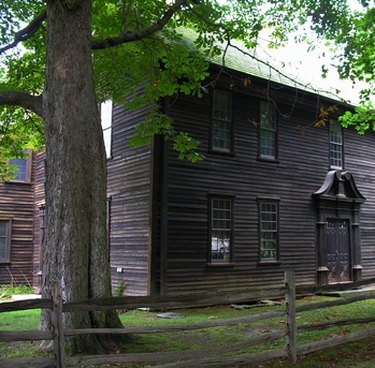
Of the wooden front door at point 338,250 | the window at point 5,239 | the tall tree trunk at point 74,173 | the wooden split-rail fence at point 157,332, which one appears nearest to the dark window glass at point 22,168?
the window at point 5,239

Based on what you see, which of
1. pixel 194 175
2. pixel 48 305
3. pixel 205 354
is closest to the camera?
pixel 48 305

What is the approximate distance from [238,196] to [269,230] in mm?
1925

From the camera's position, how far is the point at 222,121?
53.3ft

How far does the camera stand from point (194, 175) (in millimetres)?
15125

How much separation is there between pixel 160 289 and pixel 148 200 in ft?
8.50

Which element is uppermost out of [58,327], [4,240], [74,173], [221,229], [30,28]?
[30,28]

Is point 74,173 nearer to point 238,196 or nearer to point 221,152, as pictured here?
point 221,152

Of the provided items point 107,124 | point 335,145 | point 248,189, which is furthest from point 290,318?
point 335,145

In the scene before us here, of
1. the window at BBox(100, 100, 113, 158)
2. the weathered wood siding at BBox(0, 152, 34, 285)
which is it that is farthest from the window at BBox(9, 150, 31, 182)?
the window at BBox(100, 100, 113, 158)

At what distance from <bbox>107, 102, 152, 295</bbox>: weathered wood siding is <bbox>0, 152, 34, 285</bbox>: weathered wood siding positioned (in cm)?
755

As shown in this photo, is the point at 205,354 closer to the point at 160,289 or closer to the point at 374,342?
the point at 374,342

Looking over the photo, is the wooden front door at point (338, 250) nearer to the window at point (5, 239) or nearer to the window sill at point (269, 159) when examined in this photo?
the window sill at point (269, 159)

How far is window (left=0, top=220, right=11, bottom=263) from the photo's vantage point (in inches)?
864

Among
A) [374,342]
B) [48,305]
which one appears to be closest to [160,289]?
[374,342]
